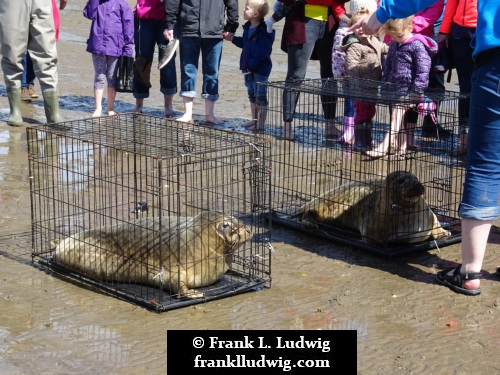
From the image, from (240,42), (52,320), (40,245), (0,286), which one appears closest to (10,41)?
(240,42)

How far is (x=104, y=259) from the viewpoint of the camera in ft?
19.3

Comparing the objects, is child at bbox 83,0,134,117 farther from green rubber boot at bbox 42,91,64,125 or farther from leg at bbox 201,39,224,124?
leg at bbox 201,39,224,124

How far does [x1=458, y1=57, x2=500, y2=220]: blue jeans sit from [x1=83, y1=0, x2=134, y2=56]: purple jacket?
20.0 feet

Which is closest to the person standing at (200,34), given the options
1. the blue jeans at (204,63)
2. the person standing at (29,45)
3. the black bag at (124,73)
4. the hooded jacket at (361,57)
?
the blue jeans at (204,63)

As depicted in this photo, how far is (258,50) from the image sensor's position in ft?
35.4

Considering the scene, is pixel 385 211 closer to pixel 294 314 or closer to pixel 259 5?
pixel 294 314

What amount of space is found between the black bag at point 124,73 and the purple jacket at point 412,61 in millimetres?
3279

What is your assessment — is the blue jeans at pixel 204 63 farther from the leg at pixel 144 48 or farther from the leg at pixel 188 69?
the leg at pixel 144 48

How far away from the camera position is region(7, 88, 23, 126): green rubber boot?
34.3 feet

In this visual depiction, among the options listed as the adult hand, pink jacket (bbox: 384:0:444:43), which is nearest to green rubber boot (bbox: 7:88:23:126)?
pink jacket (bbox: 384:0:444:43)

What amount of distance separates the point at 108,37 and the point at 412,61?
366cm

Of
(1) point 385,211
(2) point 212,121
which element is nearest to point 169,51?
(2) point 212,121

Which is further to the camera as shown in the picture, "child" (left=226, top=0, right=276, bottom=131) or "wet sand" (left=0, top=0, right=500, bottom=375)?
"child" (left=226, top=0, right=276, bottom=131)

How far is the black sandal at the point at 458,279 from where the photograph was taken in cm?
585
